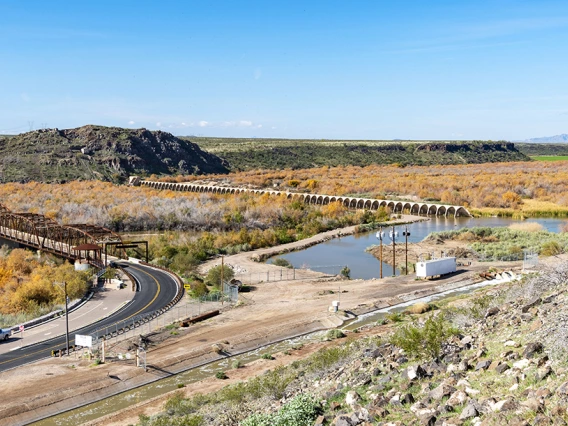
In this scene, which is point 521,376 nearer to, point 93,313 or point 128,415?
point 128,415

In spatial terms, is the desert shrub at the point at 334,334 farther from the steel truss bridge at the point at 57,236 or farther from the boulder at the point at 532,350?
the steel truss bridge at the point at 57,236

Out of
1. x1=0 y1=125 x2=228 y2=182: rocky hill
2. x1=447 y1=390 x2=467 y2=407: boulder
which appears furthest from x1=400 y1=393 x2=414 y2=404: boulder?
x1=0 y1=125 x2=228 y2=182: rocky hill

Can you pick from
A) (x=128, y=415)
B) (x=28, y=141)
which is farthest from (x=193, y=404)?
(x=28, y=141)

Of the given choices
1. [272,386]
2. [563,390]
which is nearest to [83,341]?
[272,386]

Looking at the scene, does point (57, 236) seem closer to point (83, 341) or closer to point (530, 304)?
point (83, 341)

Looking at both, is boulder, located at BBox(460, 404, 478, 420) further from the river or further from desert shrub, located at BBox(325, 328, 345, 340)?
the river

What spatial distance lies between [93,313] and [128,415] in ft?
55.6

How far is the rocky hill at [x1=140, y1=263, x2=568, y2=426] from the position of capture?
39.4 feet

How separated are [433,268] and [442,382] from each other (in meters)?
33.9

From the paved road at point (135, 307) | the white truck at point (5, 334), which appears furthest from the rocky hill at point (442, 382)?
the white truck at point (5, 334)

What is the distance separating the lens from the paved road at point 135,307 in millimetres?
29891

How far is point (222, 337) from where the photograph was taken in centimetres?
3338

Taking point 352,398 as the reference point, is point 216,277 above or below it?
below

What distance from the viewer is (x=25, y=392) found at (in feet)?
82.8
